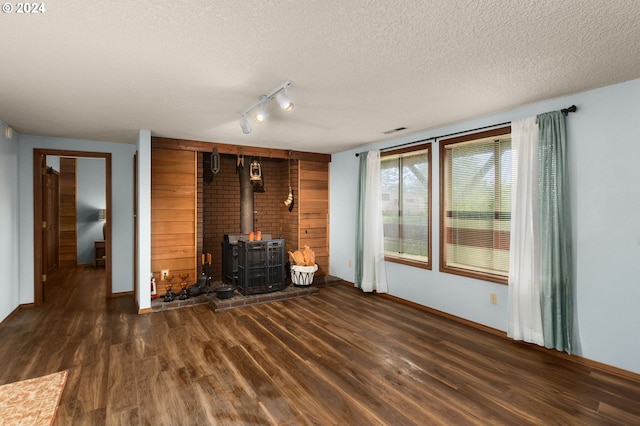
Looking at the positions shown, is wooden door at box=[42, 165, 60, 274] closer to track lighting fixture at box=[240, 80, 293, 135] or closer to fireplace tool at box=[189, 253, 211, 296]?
fireplace tool at box=[189, 253, 211, 296]

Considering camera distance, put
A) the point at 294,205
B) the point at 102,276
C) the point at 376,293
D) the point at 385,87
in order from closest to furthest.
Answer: the point at 385,87 → the point at 376,293 → the point at 294,205 → the point at 102,276

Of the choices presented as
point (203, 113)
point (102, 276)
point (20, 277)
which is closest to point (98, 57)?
point (203, 113)

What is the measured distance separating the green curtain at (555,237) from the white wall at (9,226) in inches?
224

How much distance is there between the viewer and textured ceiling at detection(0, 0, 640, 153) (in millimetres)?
1674

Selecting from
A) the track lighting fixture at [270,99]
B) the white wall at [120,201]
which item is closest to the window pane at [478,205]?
the track lighting fixture at [270,99]

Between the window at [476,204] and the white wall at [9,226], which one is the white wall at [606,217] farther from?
the white wall at [9,226]

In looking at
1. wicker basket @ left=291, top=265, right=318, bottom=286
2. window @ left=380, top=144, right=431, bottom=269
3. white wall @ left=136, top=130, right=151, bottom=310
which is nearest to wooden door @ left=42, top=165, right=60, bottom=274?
white wall @ left=136, top=130, right=151, bottom=310

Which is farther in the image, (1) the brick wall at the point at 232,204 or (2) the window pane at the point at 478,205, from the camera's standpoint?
(1) the brick wall at the point at 232,204

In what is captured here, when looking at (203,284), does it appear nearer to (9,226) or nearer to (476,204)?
(9,226)

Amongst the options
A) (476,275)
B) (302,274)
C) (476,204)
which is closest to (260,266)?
(302,274)

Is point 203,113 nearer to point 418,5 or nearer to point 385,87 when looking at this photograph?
point 385,87

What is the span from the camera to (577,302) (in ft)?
9.52

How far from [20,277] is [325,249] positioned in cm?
444

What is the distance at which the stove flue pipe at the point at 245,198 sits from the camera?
5.59m
